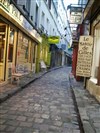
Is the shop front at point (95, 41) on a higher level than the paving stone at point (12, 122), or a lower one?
higher

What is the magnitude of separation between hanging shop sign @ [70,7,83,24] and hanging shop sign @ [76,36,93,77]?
5.49m

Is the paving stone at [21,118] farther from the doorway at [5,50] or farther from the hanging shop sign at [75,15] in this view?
the hanging shop sign at [75,15]

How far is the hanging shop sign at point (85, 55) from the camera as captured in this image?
35.9 ft

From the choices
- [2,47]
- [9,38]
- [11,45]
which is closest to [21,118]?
[2,47]

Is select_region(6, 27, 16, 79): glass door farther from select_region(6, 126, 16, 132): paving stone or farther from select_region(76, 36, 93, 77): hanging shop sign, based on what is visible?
select_region(6, 126, 16, 132): paving stone

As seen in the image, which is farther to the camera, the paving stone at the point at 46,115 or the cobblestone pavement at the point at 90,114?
the paving stone at the point at 46,115

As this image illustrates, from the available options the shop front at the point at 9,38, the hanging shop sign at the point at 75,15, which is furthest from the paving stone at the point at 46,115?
the hanging shop sign at the point at 75,15

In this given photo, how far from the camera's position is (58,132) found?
5.96 m

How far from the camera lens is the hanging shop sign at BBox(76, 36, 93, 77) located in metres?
11.0

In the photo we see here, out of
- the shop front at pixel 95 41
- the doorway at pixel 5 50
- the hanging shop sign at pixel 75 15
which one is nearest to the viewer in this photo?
the shop front at pixel 95 41

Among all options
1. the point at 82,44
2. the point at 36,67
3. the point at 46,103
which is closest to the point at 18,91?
the point at 46,103

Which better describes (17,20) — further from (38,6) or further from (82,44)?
(38,6)

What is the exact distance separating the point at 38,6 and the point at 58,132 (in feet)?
60.4

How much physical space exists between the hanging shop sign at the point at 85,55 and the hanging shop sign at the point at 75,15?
5492 mm
